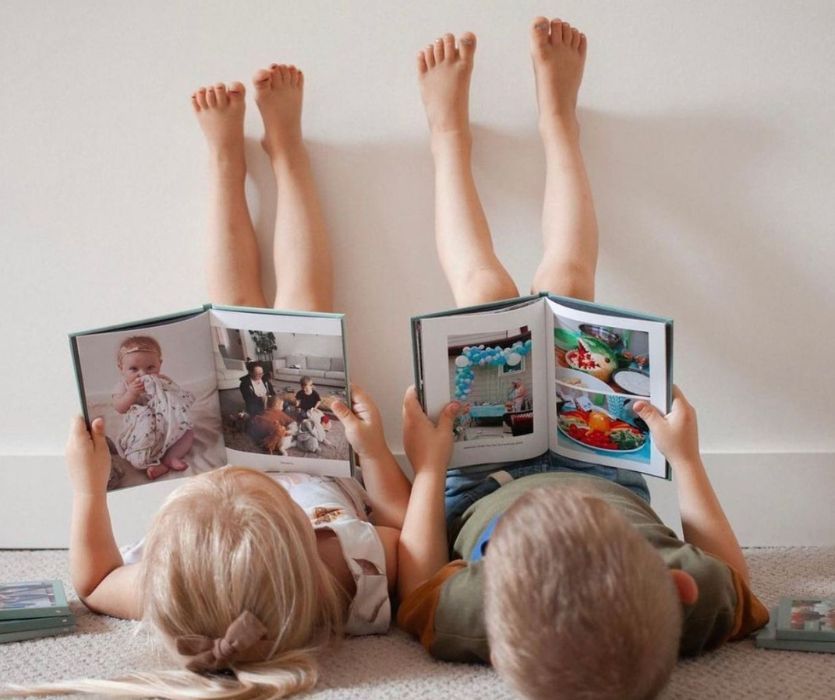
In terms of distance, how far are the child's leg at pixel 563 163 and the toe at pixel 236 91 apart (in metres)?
0.43

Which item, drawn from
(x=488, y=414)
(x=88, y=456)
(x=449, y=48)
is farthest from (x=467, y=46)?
(x=88, y=456)

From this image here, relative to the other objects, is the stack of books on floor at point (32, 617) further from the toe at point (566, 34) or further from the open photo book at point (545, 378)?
the toe at point (566, 34)

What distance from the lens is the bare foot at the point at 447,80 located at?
1.46 metres

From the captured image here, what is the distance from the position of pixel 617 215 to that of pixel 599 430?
0.36 metres

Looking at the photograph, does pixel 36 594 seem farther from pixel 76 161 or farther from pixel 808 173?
pixel 808 173

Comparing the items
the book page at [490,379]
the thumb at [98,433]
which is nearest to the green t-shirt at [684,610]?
the book page at [490,379]

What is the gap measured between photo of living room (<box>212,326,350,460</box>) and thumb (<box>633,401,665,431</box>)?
15.3 inches

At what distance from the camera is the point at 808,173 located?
1.48 metres

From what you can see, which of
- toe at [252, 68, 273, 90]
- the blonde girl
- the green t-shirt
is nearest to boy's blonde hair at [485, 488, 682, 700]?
the green t-shirt

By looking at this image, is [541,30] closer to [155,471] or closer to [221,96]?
[221,96]

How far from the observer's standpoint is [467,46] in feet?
4.78

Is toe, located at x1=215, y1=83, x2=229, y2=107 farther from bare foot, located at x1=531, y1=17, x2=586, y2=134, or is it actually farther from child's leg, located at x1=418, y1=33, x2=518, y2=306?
bare foot, located at x1=531, y1=17, x2=586, y2=134

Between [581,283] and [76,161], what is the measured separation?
815 mm

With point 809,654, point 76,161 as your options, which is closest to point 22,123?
point 76,161
